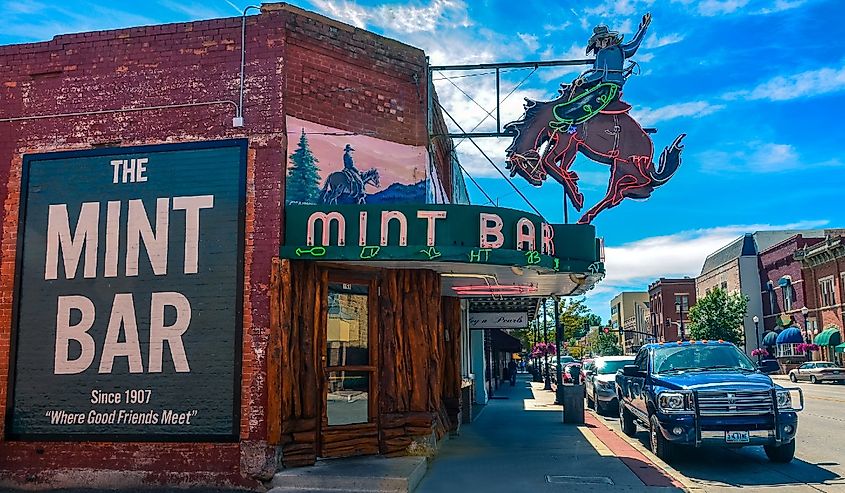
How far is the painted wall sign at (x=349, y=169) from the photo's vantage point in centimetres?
1032

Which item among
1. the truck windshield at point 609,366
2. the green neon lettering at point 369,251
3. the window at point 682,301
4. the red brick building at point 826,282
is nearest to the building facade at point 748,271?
the red brick building at point 826,282

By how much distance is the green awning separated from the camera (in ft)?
171

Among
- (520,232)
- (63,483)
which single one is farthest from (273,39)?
(63,483)

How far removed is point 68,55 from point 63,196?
207 cm

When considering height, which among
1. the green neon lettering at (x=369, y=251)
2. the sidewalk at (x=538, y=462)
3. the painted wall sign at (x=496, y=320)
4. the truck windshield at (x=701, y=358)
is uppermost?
the green neon lettering at (x=369, y=251)

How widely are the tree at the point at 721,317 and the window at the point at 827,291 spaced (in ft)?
38.5

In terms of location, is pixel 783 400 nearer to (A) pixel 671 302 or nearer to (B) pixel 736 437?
(B) pixel 736 437

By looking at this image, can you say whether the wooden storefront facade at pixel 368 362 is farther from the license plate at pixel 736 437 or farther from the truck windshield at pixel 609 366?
the truck windshield at pixel 609 366

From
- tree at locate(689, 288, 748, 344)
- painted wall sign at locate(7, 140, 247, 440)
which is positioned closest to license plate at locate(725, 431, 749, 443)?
painted wall sign at locate(7, 140, 247, 440)

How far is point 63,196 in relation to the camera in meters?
10.5

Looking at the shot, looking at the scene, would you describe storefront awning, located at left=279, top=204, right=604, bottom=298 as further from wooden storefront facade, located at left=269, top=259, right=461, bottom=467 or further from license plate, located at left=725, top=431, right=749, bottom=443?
license plate, located at left=725, top=431, right=749, bottom=443

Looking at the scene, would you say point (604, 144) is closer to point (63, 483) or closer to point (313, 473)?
point (313, 473)

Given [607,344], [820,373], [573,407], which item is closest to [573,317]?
[820,373]

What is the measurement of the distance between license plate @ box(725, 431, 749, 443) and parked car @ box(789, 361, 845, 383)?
35.4 metres
